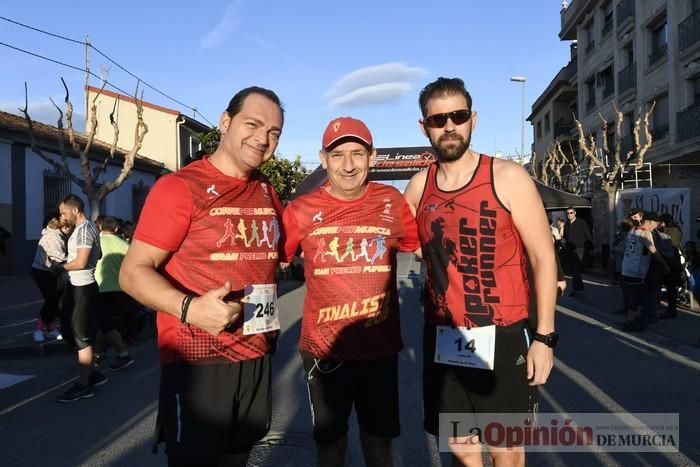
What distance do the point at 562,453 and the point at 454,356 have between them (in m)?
1.89

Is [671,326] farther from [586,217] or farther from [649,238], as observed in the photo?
[586,217]

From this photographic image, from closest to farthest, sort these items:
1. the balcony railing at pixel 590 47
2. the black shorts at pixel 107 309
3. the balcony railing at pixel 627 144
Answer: the black shorts at pixel 107 309, the balcony railing at pixel 627 144, the balcony railing at pixel 590 47

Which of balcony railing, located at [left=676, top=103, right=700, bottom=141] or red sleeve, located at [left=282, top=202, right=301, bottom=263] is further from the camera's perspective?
balcony railing, located at [left=676, top=103, right=700, bottom=141]

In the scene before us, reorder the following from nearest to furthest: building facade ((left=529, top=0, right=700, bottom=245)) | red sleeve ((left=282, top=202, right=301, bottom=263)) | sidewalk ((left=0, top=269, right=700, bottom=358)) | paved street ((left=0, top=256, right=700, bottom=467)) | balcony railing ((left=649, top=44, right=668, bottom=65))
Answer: red sleeve ((left=282, top=202, right=301, bottom=263)) < paved street ((left=0, top=256, right=700, bottom=467)) < sidewalk ((left=0, top=269, right=700, bottom=358)) < building facade ((left=529, top=0, right=700, bottom=245)) < balcony railing ((left=649, top=44, right=668, bottom=65))

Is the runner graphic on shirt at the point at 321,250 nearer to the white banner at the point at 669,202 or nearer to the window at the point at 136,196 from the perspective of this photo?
the white banner at the point at 669,202

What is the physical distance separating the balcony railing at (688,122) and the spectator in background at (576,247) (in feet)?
23.8

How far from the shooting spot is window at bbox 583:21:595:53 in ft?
97.2

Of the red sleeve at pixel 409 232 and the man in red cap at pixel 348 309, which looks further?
the red sleeve at pixel 409 232

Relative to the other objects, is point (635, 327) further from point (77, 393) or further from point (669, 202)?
point (77, 393)

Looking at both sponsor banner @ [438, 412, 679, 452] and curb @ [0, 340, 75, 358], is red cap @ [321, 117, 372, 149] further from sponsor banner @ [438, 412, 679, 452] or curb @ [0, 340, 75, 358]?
curb @ [0, 340, 75, 358]

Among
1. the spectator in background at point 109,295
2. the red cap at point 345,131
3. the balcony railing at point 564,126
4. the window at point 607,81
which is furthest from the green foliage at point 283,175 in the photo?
the balcony railing at point 564,126

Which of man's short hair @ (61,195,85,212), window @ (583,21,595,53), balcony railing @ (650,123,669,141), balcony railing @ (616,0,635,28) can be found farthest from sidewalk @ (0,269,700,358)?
window @ (583,21,595,53)

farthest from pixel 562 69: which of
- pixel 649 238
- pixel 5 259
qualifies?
pixel 5 259

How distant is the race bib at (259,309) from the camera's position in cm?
233
